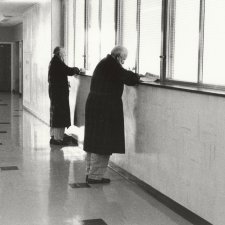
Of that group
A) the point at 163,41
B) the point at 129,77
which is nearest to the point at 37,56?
the point at 129,77

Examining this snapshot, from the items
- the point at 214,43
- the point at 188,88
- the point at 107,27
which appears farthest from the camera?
the point at 107,27

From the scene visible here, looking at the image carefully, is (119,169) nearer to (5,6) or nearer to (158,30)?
(158,30)

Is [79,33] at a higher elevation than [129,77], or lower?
higher

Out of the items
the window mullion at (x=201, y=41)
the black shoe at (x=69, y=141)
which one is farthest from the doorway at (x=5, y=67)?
the window mullion at (x=201, y=41)

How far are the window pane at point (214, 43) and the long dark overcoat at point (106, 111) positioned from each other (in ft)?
3.77

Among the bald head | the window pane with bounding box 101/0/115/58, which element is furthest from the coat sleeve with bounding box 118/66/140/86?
the window pane with bounding box 101/0/115/58

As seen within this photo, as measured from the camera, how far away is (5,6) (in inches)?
469

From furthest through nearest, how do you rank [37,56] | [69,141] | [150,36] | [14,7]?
[14,7]
[37,56]
[69,141]
[150,36]

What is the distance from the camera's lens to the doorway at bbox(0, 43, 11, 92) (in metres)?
19.2

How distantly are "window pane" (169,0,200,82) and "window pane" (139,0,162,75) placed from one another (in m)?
0.29

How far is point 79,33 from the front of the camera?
7785 mm

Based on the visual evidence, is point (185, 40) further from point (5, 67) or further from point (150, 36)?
point (5, 67)

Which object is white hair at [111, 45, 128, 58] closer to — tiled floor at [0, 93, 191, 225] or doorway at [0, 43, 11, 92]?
tiled floor at [0, 93, 191, 225]

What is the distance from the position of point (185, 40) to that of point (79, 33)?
12.5 ft
